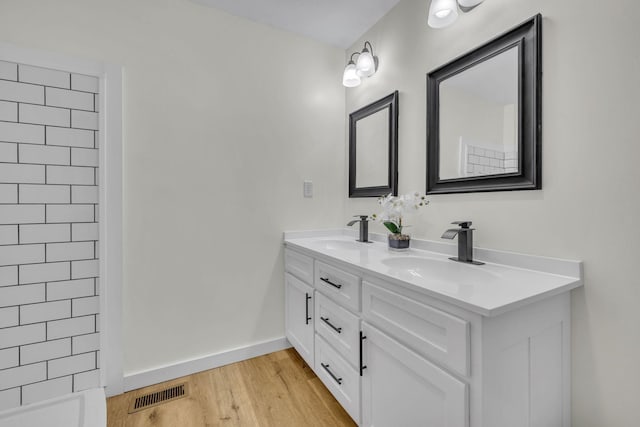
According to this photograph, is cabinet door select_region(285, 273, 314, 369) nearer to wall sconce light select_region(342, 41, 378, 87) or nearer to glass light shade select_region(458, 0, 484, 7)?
wall sconce light select_region(342, 41, 378, 87)

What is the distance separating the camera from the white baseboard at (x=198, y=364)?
1675mm

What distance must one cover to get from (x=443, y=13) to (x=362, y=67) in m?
0.64

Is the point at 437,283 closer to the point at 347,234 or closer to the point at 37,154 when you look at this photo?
the point at 347,234

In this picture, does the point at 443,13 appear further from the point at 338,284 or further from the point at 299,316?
the point at 299,316

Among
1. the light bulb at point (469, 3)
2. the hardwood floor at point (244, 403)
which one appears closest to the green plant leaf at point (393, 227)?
the hardwood floor at point (244, 403)

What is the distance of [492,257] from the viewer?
1.28 meters

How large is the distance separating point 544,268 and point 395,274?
574 millimetres

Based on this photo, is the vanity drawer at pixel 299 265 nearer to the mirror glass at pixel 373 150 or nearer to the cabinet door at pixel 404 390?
the cabinet door at pixel 404 390

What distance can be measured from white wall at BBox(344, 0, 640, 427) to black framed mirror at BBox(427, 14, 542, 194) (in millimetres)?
42

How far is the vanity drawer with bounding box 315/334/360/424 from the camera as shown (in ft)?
4.24

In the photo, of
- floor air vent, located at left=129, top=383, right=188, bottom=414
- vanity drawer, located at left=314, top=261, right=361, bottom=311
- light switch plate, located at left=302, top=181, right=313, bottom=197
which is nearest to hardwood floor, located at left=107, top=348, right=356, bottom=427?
floor air vent, located at left=129, top=383, right=188, bottom=414

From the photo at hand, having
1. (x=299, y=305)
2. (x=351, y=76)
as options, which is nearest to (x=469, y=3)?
(x=351, y=76)

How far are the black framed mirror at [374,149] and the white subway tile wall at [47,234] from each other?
1607mm

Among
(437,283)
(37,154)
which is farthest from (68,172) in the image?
(437,283)
